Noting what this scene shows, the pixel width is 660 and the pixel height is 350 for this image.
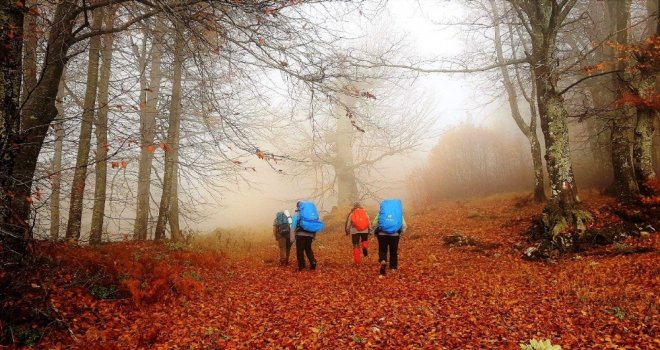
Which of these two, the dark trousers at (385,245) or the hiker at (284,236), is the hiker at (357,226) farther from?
the hiker at (284,236)

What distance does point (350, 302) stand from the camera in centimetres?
606

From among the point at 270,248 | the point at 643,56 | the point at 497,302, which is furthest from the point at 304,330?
the point at 643,56

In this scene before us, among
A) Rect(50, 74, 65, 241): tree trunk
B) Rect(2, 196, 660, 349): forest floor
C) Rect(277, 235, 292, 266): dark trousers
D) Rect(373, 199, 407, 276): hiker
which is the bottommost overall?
Rect(2, 196, 660, 349): forest floor

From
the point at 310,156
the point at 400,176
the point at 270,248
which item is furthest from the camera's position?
the point at 400,176

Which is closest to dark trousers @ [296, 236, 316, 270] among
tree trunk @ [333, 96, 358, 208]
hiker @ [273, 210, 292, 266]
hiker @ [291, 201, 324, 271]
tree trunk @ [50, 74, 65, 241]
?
hiker @ [291, 201, 324, 271]

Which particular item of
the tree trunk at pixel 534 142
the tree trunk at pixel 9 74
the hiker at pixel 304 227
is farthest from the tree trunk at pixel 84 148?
the tree trunk at pixel 534 142

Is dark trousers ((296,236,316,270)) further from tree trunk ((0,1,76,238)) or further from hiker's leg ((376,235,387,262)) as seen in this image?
tree trunk ((0,1,76,238))

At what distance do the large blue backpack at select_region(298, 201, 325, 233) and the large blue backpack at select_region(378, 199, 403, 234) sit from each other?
1.53 meters

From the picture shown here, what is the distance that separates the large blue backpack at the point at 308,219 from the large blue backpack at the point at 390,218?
5.01 ft

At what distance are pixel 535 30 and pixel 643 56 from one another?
2820 millimetres

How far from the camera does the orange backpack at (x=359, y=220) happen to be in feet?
29.9

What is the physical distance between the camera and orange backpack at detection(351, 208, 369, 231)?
9109 millimetres

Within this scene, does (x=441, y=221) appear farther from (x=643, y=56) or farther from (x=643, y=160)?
(x=643, y=56)

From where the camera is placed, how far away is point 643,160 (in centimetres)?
927
